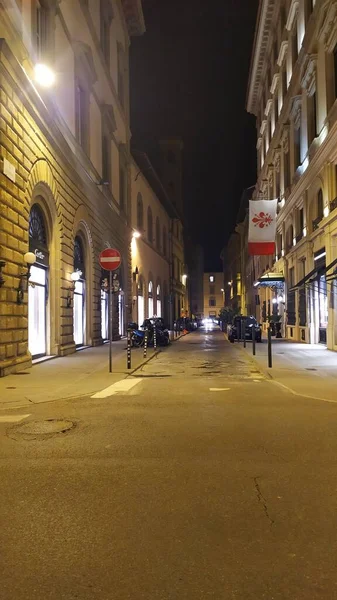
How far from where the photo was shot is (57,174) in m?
18.8

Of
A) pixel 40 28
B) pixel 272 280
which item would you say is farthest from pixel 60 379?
pixel 272 280

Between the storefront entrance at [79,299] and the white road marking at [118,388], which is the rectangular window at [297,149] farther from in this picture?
the white road marking at [118,388]

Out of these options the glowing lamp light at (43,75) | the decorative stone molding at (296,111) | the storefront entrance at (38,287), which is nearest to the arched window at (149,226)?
the decorative stone molding at (296,111)

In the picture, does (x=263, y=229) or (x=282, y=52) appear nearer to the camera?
(x=263, y=229)

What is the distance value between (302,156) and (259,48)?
64.6ft

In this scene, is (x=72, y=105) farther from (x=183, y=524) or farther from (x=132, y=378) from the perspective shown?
(x=183, y=524)

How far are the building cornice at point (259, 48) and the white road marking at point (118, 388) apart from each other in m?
33.7

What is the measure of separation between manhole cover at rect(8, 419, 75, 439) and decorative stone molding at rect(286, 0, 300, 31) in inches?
1138

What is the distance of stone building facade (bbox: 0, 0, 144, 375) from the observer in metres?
13.9

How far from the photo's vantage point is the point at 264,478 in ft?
17.1

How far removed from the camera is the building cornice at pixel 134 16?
117 feet

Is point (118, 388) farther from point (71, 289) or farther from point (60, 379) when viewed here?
point (71, 289)

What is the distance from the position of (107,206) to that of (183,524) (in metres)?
26.4

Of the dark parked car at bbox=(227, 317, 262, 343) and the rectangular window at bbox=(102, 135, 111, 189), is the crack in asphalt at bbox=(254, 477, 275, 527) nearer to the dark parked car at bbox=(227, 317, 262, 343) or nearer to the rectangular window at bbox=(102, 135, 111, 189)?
the dark parked car at bbox=(227, 317, 262, 343)
